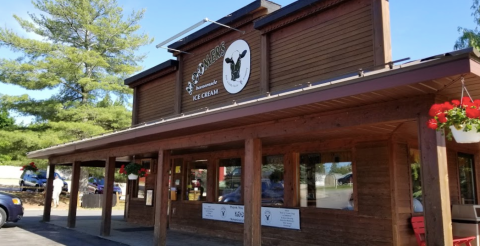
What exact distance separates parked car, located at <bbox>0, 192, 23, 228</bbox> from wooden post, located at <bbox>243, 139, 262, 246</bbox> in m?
9.21

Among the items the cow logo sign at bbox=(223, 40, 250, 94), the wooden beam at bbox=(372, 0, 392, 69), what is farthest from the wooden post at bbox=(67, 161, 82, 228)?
the wooden beam at bbox=(372, 0, 392, 69)

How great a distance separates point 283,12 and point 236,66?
2039 millimetres

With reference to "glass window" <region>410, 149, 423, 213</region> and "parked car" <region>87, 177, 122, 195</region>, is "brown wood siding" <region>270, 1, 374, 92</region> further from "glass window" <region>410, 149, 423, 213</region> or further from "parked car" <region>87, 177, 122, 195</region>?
"parked car" <region>87, 177, 122, 195</region>

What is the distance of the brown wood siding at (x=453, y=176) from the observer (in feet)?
27.5

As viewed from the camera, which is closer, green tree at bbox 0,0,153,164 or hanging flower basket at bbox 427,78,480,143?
hanging flower basket at bbox 427,78,480,143

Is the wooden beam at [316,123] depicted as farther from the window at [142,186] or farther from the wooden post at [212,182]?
the window at [142,186]

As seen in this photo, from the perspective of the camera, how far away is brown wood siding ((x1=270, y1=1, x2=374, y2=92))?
7531mm

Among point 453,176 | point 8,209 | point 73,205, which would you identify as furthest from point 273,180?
point 8,209

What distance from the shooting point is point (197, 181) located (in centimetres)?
1210

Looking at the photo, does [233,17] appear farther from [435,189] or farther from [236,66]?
[435,189]

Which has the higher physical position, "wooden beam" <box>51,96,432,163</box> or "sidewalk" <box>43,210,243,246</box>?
"wooden beam" <box>51,96,432,163</box>

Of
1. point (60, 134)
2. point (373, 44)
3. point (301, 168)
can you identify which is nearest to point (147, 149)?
point (301, 168)

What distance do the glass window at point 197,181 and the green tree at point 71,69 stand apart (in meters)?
11.4

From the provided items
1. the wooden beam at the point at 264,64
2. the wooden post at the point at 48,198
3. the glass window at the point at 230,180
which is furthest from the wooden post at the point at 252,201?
the wooden post at the point at 48,198
